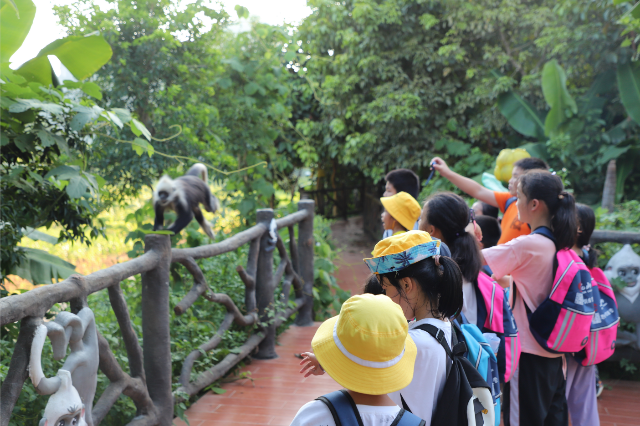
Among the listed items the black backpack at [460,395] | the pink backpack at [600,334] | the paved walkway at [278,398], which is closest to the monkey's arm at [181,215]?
the paved walkway at [278,398]

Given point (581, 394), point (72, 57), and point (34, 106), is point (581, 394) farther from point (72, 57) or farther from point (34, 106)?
point (72, 57)

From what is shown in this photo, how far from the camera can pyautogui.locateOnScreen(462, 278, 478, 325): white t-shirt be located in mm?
1896

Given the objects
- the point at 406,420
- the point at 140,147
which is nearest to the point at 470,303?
the point at 406,420

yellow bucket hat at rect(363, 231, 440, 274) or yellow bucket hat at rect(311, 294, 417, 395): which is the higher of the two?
yellow bucket hat at rect(363, 231, 440, 274)

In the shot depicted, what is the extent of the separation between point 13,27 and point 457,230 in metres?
2.19

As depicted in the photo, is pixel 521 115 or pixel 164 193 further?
pixel 521 115

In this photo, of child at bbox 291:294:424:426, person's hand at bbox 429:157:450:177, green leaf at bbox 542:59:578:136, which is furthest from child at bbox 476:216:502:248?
green leaf at bbox 542:59:578:136

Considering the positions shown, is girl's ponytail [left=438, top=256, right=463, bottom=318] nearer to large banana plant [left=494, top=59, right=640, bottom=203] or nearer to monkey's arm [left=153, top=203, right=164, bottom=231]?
monkey's arm [left=153, top=203, right=164, bottom=231]

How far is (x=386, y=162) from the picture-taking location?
855 cm

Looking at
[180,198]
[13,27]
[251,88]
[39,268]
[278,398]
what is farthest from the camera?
[251,88]

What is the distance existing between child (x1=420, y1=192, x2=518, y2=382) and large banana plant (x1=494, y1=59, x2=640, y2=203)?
5.10m

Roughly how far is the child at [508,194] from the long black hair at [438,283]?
4.35 ft

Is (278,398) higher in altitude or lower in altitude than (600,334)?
lower

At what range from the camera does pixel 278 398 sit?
307cm
